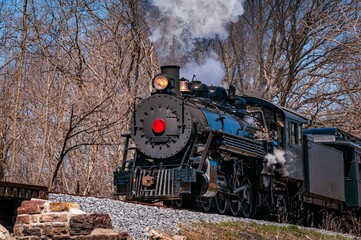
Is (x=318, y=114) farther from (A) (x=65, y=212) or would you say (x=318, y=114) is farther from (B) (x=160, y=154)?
(A) (x=65, y=212)

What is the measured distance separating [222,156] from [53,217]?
20.0 ft

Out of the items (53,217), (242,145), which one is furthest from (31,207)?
(242,145)

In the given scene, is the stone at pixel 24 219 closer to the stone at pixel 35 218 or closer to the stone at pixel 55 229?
the stone at pixel 35 218

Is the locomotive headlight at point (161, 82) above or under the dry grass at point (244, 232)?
above

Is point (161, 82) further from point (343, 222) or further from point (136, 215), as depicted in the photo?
point (343, 222)

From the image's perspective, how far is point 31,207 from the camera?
22.6 ft

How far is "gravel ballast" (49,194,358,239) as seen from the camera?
25.5 ft

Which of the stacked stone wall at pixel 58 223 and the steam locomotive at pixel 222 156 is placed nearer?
the stacked stone wall at pixel 58 223

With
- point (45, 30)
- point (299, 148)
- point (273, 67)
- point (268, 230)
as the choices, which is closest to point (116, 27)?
point (45, 30)

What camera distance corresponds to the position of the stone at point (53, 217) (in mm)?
6613

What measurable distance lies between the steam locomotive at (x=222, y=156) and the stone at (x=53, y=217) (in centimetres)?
447

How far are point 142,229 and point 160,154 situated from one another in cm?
413

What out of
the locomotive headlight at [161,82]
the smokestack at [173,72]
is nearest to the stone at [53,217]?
the locomotive headlight at [161,82]

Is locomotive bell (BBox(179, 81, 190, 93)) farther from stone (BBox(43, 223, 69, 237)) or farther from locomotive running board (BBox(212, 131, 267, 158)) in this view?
stone (BBox(43, 223, 69, 237))
